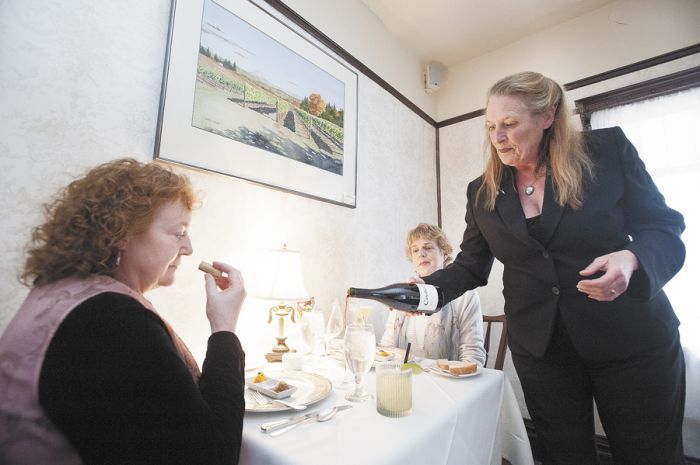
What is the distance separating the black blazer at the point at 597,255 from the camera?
35.1 inches

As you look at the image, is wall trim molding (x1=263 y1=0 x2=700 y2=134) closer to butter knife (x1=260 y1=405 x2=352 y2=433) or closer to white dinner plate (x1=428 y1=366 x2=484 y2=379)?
white dinner plate (x1=428 y1=366 x2=484 y2=379)

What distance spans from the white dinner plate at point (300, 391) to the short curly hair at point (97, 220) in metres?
0.44

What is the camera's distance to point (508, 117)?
1.10m

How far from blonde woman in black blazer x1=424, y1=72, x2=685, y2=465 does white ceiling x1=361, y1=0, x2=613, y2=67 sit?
1981 mm

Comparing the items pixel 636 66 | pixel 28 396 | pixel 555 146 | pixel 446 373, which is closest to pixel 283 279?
pixel 446 373

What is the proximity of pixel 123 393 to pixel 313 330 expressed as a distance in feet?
2.85

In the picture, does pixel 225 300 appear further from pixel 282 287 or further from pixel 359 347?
pixel 282 287

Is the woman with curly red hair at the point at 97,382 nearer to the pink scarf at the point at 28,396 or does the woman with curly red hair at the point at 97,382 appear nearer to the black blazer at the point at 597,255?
the pink scarf at the point at 28,396

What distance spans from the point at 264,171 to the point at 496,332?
2264 mm

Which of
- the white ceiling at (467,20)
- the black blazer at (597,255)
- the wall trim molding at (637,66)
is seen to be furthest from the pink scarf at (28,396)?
the wall trim molding at (637,66)

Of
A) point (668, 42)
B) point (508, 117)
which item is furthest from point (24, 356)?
point (668, 42)

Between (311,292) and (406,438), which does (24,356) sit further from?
(311,292)

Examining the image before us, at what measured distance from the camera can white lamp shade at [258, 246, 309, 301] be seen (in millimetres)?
1505

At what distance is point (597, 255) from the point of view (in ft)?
3.16
